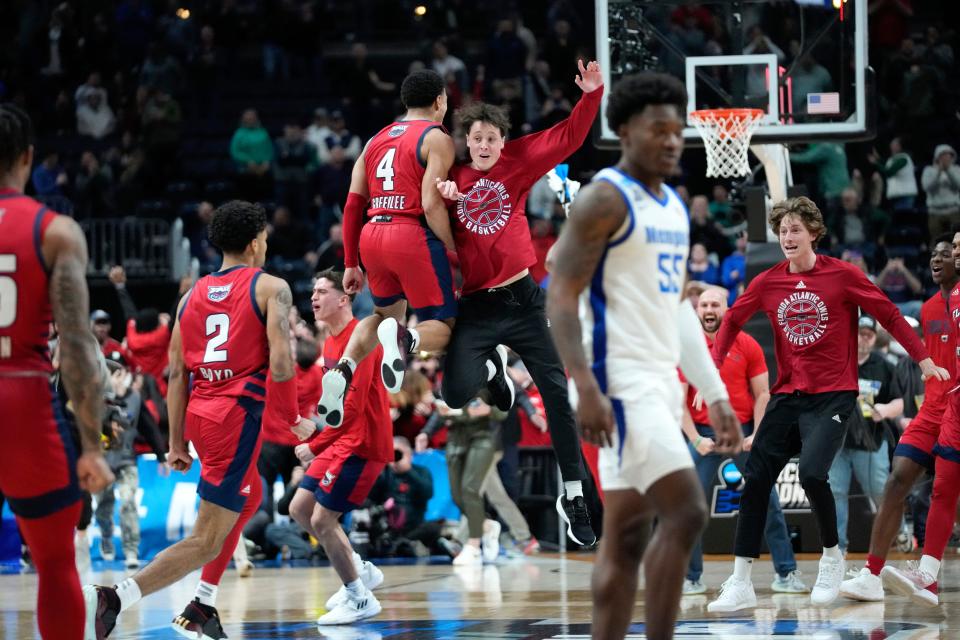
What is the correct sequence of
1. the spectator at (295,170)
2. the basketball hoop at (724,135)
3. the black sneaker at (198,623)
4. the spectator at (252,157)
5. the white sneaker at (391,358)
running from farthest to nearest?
1. the spectator at (252,157)
2. the spectator at (295,170)
3. the basketball hoop at (724,135)
4. the white sneaker at (391,358)
5. the black sneaker at (198,623)

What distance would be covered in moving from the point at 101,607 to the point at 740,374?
5352 millimetres

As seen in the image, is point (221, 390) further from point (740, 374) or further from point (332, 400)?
point (740, 374)

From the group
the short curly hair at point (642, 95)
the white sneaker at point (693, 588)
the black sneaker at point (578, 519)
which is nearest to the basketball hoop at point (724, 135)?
the white sneaker at point (693, 588)

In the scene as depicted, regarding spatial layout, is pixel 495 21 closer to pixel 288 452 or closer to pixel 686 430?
pixel 288 452

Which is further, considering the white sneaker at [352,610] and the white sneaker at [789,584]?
the white sneaker at [789,584]

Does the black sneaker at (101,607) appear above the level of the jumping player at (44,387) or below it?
below

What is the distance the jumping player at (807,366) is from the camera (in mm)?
8906

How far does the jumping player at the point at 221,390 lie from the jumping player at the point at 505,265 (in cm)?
112

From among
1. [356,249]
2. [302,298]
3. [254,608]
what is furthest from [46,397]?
[302,298]

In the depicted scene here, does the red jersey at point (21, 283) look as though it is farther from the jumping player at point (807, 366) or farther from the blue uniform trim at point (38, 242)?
the jumping player at point (807, 366)

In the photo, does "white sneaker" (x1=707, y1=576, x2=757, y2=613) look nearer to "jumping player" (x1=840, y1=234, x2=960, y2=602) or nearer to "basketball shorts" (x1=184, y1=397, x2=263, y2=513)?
"jumping player" (x1=840, y1=234, x2=960, y2=602)

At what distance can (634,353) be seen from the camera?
5391 millimetres

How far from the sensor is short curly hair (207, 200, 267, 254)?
7930mm

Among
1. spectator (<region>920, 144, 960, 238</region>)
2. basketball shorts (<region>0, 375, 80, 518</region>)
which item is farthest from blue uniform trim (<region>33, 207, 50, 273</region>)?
spectator (<region>920, 144, 960, 238</region>)
